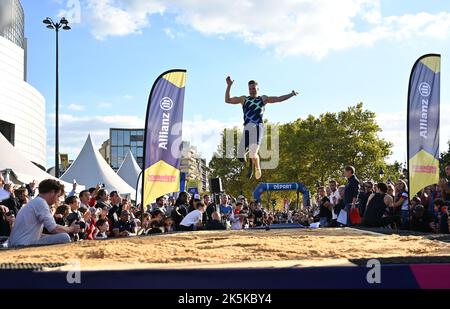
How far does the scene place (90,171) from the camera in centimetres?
2216

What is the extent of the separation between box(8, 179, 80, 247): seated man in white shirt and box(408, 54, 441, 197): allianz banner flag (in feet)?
21.6

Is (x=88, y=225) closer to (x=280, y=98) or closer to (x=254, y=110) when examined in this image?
(x=254, y=110)

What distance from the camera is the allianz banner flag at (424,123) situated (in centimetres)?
996

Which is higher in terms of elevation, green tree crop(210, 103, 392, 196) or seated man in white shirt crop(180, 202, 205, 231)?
green tree crop(210, 103, 392, 196)

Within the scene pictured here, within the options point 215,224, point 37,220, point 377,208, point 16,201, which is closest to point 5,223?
point 16,201

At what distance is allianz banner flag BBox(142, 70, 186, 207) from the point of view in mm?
10484

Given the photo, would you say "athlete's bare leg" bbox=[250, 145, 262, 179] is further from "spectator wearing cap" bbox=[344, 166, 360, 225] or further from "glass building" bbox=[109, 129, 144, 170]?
"glass building" bbox=[109, 129, 144, 170]

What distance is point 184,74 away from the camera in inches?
445

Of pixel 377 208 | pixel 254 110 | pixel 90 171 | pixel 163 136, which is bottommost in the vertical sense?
pixel 377 208

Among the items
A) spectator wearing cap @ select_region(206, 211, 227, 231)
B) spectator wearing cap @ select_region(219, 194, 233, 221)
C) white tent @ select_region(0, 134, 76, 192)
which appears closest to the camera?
spectator wearing cap @ select_region(206, 211, 227, 231)

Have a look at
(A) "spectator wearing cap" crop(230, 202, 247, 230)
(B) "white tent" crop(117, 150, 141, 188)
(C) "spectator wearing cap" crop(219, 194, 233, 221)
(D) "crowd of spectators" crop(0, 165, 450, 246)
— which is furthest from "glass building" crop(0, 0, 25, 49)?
(D) "crowd of spectators" crop(0, 165, 450, 246)

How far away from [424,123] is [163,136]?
526 centimetres

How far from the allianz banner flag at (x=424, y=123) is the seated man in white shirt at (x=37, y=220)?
6571mm
